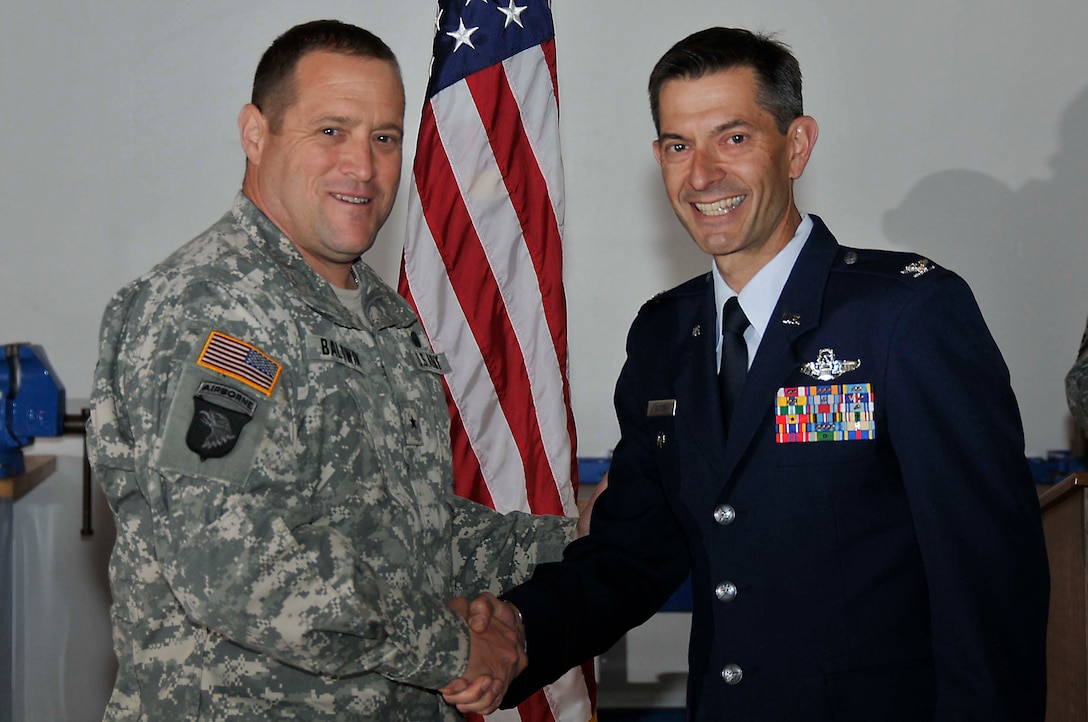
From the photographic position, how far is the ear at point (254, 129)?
193 cm

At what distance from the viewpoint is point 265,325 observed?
5.53ft

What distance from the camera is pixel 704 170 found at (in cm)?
190

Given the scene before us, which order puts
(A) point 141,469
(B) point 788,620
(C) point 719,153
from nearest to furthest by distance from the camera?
1. (A) point 141,469
2. (B) point 788,620
3. (C) point 719,153

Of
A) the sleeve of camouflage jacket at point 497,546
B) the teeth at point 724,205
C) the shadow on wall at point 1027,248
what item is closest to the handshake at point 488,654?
the sleeve of camouflage jacket at point 497,546

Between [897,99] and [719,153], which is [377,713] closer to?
[719,153]

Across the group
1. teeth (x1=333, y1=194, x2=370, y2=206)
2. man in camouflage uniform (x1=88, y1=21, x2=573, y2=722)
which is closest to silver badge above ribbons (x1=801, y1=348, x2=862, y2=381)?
man in camouflage uniform (x1=88, y1=21, x2=573, y2=722)

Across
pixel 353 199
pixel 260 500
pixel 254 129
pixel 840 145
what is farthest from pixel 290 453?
pixel 840 145

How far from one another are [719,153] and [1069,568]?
1549 millimetres

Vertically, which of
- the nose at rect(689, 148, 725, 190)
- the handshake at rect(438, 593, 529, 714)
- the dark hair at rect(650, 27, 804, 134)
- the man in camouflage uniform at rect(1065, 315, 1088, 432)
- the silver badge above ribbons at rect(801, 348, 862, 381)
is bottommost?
the handshake at rect(438, 593, 529, 714)

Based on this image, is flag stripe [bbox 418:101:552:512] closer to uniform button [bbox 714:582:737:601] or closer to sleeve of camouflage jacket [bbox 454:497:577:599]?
sleeve of camouflage jacket [bbox 454:497:577:599]

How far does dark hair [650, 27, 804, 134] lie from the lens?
189cm

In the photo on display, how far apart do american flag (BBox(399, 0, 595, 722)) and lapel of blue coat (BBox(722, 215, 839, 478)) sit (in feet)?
3.52

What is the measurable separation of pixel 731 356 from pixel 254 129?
911 mm

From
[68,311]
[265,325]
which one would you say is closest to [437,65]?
[265,325]
